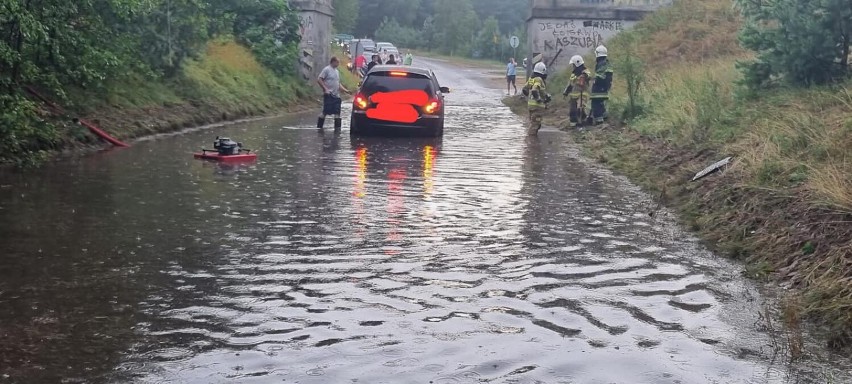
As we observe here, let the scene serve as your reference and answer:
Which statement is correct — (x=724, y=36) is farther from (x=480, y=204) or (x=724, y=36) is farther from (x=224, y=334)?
(x=224, y=334)

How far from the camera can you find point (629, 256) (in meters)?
9.09

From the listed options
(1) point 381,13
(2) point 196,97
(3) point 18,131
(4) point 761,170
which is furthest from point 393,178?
(1) point 381,13

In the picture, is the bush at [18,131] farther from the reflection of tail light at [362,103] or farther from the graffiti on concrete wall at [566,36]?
the graffiti on concrete wall at [566,36]

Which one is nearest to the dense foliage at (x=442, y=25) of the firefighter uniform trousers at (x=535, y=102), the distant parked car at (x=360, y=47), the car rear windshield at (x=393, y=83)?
the distant parked car at (x=360, y=47)

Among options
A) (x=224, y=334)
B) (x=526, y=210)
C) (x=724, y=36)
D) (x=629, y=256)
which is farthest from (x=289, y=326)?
(x=724, y=36)

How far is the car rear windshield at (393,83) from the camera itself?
66.0 feet

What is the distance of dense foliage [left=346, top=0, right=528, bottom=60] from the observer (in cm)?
9541

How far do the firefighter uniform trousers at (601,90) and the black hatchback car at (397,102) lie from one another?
3.98 m

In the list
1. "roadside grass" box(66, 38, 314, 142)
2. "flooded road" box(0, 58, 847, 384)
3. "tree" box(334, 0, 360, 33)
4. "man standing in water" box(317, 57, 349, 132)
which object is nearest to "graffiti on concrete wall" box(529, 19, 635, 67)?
"roadside grass" box(66, 38, 314, 142)

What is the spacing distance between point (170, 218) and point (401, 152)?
26.1 feet

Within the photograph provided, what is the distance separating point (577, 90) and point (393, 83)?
16.9ft

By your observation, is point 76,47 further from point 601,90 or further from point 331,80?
point 601,90

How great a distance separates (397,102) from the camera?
2047cm

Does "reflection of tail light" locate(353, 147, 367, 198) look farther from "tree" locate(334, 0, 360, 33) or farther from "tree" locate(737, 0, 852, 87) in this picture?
"tree" locate(334, 0, 360, 33)
